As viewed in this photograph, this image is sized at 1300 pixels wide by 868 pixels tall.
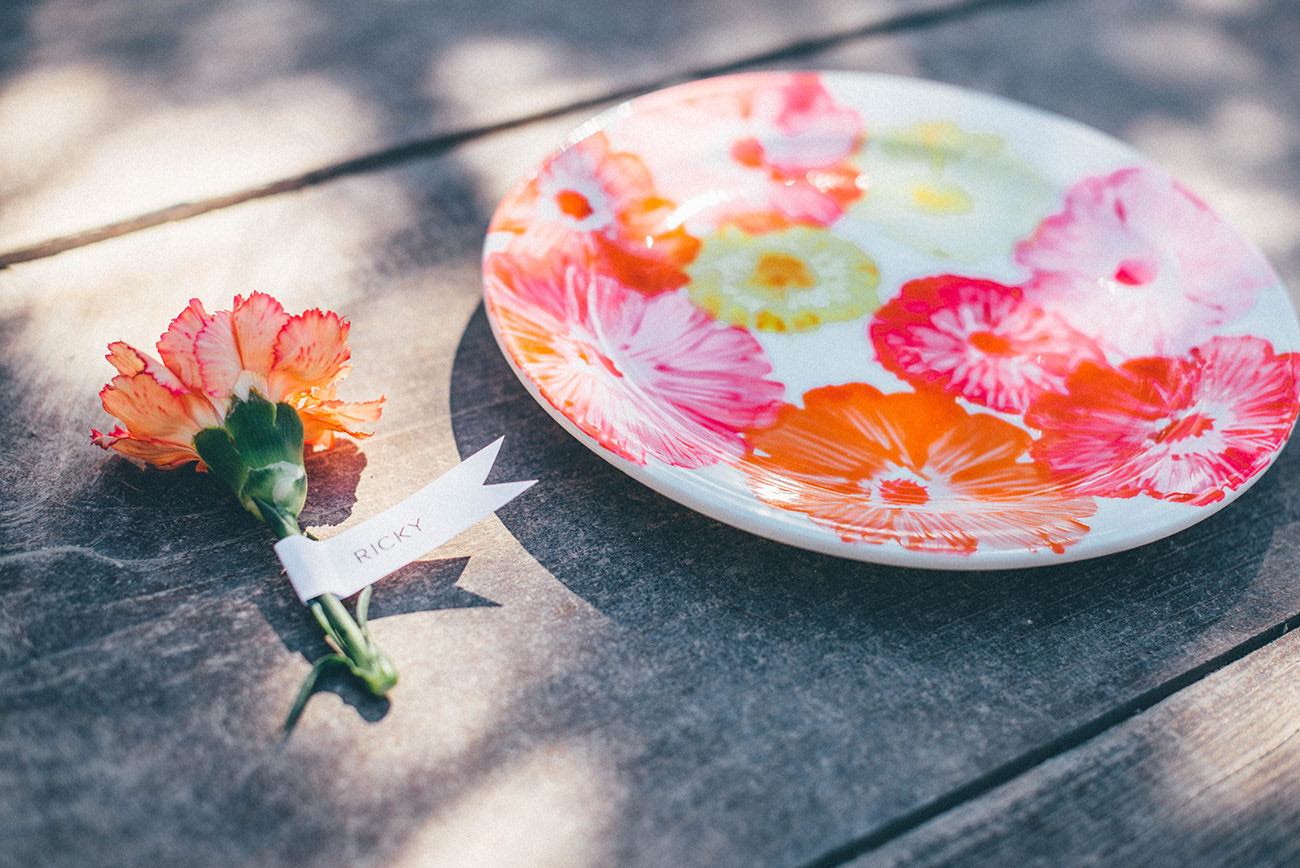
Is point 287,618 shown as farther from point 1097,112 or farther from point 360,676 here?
point 1097,112

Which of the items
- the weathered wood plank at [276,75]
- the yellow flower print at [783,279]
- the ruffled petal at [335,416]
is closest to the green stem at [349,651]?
the ruffled petal at [335,416]

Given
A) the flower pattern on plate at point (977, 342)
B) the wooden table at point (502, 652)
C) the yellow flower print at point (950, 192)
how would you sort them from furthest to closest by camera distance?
the yellow flower print at point (950, 192) → the flower pattern on plate at point (977, 342) → the wooden table at point (502, 652)

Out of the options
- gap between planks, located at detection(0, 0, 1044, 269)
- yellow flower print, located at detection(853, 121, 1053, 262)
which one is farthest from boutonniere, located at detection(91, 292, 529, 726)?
yellow flower print, located at detection(853, 121, 1053, 262)

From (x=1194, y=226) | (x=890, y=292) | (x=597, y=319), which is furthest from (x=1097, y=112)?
(x=597, y=319)

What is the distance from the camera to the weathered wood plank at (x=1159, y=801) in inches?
19.9

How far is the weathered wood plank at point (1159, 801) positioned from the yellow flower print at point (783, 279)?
34 cm

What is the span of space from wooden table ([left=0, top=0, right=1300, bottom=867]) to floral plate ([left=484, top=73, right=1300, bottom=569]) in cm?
6

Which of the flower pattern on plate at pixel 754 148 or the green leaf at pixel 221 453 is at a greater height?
the flower pattern on plate at pixel 754 148

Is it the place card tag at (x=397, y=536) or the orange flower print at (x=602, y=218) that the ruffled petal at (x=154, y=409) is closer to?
the place card tag at (x=397, y=536)

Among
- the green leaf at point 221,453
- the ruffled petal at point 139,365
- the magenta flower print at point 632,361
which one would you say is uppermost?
the ruffled petal at point 139,365

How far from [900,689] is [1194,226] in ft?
1.59

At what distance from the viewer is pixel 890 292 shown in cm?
78

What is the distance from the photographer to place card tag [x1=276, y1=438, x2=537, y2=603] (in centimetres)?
56

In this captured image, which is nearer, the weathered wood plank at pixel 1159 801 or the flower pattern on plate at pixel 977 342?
the weathered wood plank at pixel 1159 801
